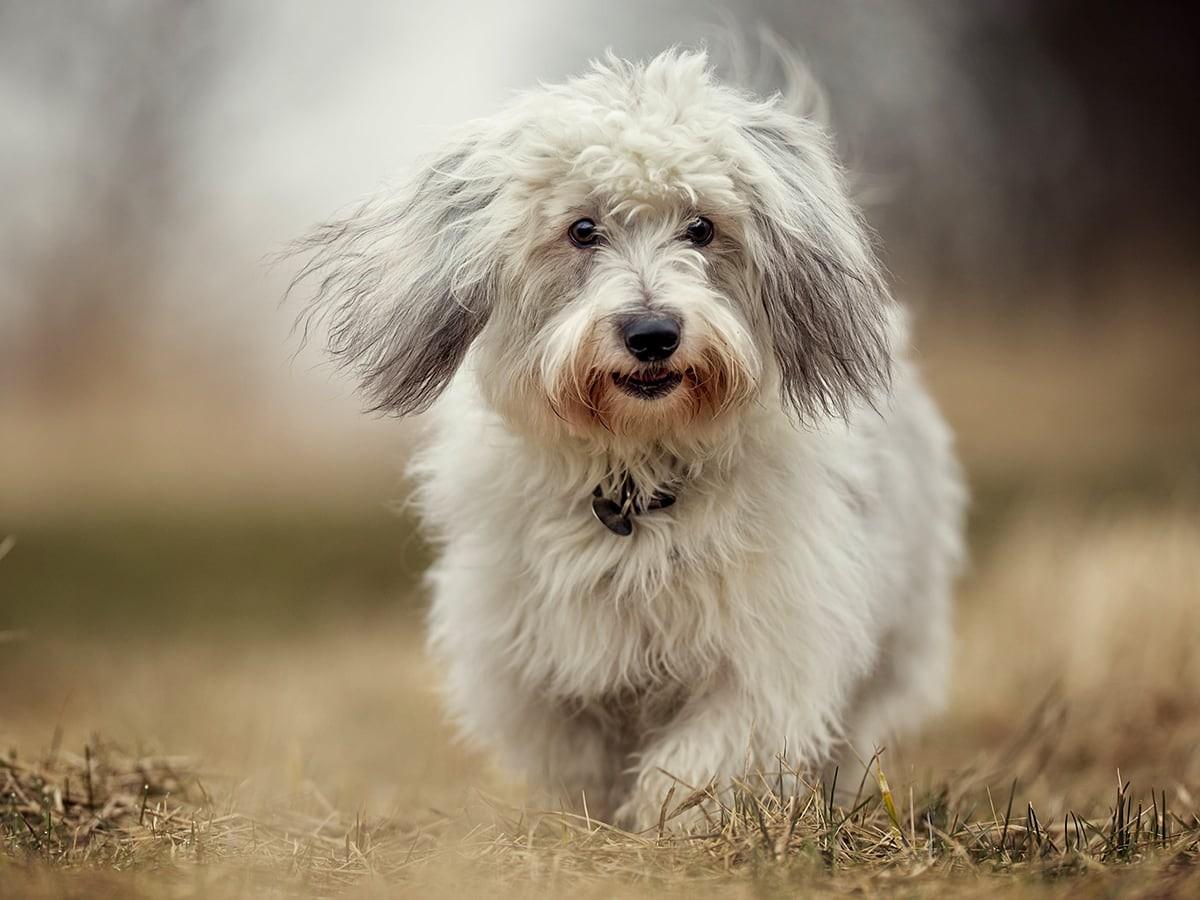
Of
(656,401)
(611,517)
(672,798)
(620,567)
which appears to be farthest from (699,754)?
(656,401)

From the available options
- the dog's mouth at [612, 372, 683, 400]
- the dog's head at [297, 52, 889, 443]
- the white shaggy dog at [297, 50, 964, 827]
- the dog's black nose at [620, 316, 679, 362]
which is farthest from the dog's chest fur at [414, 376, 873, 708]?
the dog's black nose at [620, 316, 679, 362]

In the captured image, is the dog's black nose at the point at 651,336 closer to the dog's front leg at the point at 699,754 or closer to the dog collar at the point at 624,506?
the dog collar at the point at 624,506

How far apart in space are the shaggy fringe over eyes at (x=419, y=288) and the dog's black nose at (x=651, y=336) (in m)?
0.44

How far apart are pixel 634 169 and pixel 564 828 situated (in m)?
1.36

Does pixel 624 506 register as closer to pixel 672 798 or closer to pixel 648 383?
pixel 648 383

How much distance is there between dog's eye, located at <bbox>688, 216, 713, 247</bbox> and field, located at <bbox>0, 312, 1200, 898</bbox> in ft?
3.86

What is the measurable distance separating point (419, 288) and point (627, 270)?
525 mm

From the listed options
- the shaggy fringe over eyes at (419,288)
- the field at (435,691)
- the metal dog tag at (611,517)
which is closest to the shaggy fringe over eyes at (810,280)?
the metal dog tag at (611,517)

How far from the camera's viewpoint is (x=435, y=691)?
3.87 m

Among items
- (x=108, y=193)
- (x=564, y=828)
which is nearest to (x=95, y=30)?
(x=108, y=193)

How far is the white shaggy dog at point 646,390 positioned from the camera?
285cm

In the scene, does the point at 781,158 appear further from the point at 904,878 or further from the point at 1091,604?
the point at 1091,604

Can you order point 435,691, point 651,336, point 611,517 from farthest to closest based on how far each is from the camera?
point 435,691
point 611,517
point 651,336

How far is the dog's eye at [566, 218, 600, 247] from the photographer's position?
291 cm
